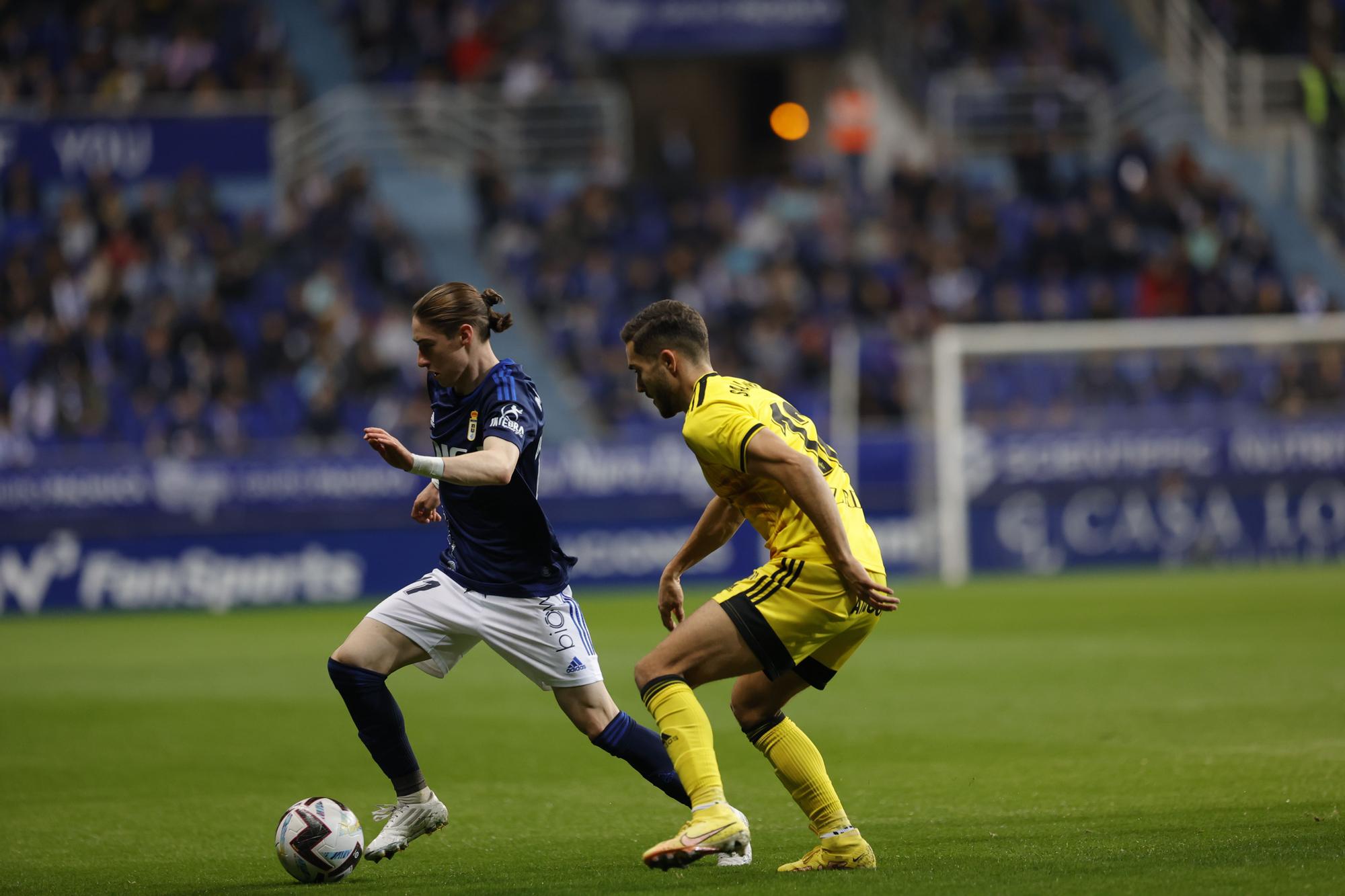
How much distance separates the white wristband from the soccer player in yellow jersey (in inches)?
29.1

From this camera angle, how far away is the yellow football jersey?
18.5 ft

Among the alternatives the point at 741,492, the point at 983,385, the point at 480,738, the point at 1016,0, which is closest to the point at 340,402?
the point at 983,385

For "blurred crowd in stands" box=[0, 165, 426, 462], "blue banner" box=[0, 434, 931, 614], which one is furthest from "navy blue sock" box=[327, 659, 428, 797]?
"blurred crowd in stands" box=[0, 165, 426, 462]

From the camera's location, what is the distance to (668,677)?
5727 mm

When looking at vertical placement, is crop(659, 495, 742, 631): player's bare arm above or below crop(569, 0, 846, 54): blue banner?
below

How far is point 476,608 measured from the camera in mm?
6387

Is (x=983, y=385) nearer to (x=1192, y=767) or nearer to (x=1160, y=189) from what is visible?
(x=1160, y=189)

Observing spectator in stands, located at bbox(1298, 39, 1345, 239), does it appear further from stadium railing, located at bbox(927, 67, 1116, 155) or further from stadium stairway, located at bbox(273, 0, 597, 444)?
stadium stairway, located at bbox(273, 0, 597, 444)

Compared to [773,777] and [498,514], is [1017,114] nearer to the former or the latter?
[773,777]

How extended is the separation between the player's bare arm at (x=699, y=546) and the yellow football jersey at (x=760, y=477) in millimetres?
262

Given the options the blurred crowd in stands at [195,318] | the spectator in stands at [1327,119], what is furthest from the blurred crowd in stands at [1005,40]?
the blurred crowd in stands at [195,318]

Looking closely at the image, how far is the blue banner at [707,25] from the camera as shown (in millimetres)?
30172

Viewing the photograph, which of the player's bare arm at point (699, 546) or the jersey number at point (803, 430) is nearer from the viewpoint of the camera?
the jersey number at point (803, 430)

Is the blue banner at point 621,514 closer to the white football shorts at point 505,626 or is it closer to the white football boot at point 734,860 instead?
the white football shorts at point 505,626
